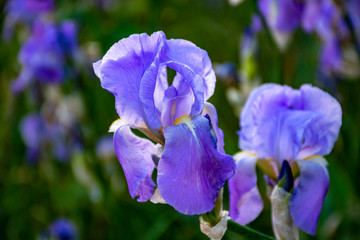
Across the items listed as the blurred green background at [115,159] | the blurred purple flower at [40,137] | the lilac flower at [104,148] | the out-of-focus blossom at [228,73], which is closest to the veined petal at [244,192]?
the blurred green background at [115,159]

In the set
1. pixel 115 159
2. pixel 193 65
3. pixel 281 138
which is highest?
pixel 193 65

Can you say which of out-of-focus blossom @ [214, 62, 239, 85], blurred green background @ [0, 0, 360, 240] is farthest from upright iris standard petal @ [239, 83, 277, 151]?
out-of-focus blossom @ [214, 62, 239, 85]

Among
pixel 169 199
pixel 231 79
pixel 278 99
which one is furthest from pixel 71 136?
pixel 169 199

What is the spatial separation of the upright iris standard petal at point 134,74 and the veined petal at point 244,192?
0.14 metres

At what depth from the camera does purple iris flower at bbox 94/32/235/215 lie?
0.41m

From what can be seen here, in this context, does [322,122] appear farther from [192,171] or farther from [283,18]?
[283,18]

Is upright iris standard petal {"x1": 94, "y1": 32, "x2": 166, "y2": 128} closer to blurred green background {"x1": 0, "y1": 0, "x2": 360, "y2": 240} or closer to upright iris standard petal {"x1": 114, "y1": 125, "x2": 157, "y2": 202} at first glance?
upright iris standard petal {"x1": 114, "y1": 125, "x2": 157, "y2": 202}

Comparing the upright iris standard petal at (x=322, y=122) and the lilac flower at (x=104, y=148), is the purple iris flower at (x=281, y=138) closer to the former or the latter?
the upright iris standard petal at (x=322, y=122)

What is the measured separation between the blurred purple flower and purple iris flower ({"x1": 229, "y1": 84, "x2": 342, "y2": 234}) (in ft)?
3.33

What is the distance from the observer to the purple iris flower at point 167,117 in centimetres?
41

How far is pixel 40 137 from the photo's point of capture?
1.54 meters

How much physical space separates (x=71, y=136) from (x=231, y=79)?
0.51 meters

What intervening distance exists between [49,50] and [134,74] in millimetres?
935

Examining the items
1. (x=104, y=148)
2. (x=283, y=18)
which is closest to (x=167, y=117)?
(x=283, y=18)
